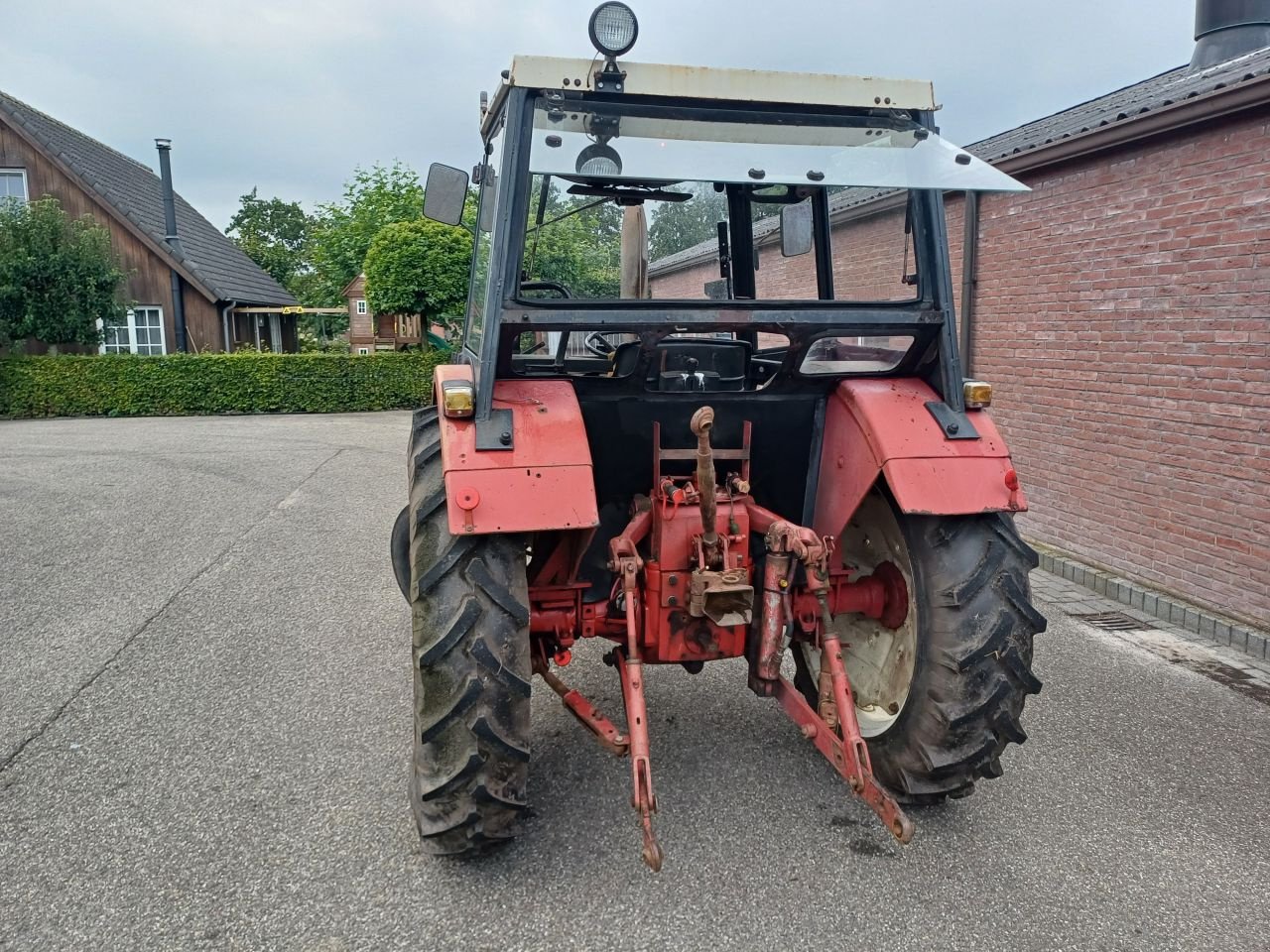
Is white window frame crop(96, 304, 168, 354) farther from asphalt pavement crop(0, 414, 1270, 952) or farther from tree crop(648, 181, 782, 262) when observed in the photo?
tree crop(648, 181, 782, 262)

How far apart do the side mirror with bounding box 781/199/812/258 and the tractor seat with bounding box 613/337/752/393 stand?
0.68 metres

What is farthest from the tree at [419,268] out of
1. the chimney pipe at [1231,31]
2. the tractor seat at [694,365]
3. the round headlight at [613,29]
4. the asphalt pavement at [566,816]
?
the round headlight at [613,29]

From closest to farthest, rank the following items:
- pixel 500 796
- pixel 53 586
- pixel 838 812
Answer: pixel 500 796 → pixel 838 812 → pixel 53 586

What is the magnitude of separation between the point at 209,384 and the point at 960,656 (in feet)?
53.2

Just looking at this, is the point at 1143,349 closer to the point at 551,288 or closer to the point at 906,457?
the point at 906,457

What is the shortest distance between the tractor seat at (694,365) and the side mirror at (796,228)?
68 cm

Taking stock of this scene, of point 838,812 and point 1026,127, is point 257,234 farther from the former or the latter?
point 838,812

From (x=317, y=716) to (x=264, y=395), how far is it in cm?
1426

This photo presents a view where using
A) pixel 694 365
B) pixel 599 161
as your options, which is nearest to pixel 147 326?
pixel 694 365

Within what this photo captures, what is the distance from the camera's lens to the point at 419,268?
672 inches

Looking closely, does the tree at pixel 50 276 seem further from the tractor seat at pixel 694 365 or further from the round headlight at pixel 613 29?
the round headlight at pixel 613 29

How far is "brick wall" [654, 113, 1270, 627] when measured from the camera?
4.87 metres

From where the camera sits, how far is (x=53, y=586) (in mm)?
5547

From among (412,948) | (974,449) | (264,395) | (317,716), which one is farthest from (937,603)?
(264,395)
